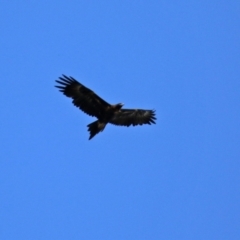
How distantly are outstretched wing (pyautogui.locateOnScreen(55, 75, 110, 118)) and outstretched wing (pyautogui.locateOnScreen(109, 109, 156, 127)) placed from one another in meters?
0.76

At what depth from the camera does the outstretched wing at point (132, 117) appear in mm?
26578

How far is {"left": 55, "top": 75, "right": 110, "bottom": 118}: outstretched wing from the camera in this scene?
83.8 feet

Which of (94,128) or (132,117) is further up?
(132,117)

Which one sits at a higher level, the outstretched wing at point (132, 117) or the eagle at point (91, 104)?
the outstretched wing at point (132, 117)

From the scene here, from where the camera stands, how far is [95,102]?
2564 cm

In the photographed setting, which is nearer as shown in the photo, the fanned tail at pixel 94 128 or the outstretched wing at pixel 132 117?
the fanned tail at pixel 94 128

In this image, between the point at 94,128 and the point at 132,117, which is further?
the point at 132,117

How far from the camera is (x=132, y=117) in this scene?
2709 centimetres

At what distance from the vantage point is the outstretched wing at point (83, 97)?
2555 cm

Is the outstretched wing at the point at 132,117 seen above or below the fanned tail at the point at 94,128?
above

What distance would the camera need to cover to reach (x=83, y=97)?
84.2 feet

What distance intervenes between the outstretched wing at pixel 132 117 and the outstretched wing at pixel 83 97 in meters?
0.76

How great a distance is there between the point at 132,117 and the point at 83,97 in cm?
239

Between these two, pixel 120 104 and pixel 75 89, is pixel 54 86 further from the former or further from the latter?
pixel 120 104
